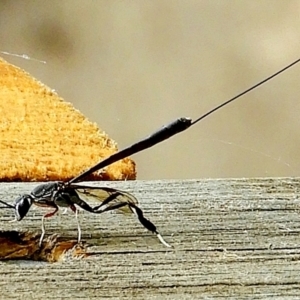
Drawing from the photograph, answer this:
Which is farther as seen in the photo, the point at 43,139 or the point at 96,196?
the point at 43,139

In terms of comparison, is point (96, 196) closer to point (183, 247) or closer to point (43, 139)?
point (183, 247)

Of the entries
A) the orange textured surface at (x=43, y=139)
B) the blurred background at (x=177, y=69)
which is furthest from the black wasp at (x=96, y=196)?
the blurred background at (x=177, y=69)

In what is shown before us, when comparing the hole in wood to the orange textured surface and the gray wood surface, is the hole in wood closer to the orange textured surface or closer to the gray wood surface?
the gray wood surface

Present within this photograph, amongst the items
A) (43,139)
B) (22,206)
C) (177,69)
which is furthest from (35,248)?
(177,69)

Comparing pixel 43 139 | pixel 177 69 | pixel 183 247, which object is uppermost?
pixel 177 69

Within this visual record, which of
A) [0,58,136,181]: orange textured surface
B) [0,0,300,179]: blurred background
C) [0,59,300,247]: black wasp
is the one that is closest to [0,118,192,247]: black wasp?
[0,59,300,247]: black wasp

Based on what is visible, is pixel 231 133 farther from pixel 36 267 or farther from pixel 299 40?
pixel 36 267
